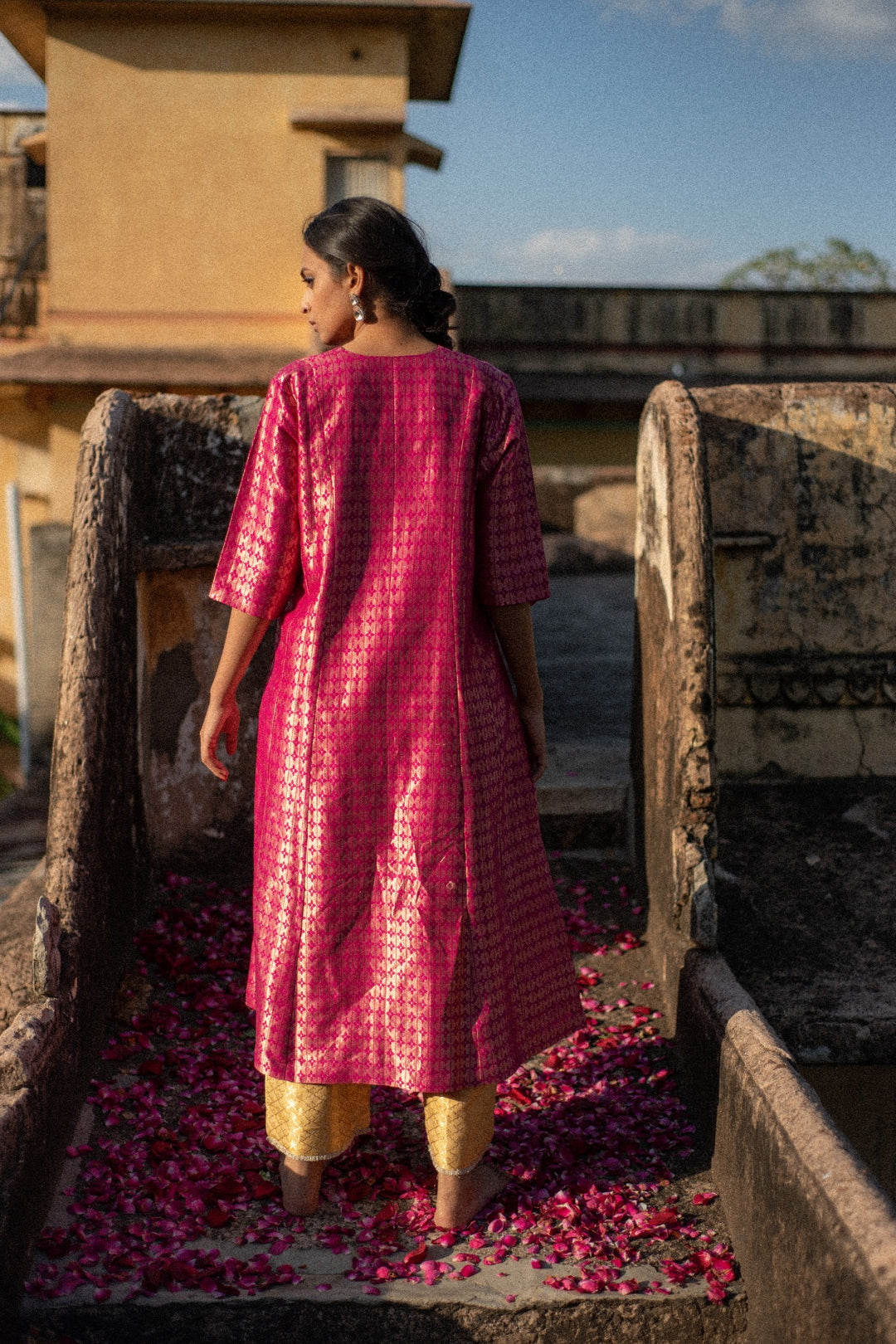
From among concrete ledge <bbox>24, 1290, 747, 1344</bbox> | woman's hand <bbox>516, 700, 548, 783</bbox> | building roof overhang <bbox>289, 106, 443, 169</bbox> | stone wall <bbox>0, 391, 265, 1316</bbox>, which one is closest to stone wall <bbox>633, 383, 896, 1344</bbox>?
concrete ledge <bbox>24, 1290, 747, 1344</bbox>

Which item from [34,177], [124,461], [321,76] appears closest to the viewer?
[124,461]

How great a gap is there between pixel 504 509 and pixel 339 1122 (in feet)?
4.03

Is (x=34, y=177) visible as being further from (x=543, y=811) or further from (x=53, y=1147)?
(x=53, y=1147)

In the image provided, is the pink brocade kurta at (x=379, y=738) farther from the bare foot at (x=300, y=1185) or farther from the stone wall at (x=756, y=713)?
the stone wall at (x=756, y=713)

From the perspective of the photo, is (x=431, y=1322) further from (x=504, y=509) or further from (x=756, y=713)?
(x=756, y=713)

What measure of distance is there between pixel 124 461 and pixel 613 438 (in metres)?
10.8

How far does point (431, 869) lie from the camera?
2.27 m

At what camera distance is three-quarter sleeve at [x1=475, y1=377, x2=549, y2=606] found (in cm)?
237

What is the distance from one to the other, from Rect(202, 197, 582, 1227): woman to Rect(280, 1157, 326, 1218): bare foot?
0.11m

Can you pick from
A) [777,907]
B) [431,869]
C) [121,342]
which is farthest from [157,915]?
[121,342]

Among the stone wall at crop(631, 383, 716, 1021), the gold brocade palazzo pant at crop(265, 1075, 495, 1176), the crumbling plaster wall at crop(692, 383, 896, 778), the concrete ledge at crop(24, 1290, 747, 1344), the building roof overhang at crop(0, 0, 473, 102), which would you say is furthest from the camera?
the building roof overhang at crop(0, 0, 473, 102)

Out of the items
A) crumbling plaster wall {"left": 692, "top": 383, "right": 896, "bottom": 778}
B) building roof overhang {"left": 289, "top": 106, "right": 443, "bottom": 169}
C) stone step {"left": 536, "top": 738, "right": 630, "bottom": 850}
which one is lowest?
stone step {"left": 536, "top": 738, "right": 630, "bottom": 850}

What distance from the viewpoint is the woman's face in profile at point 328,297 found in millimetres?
2301

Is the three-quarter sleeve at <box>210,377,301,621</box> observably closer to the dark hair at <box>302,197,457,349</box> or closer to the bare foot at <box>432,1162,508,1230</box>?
the dark hair at <box>302,197,457,349</box>
